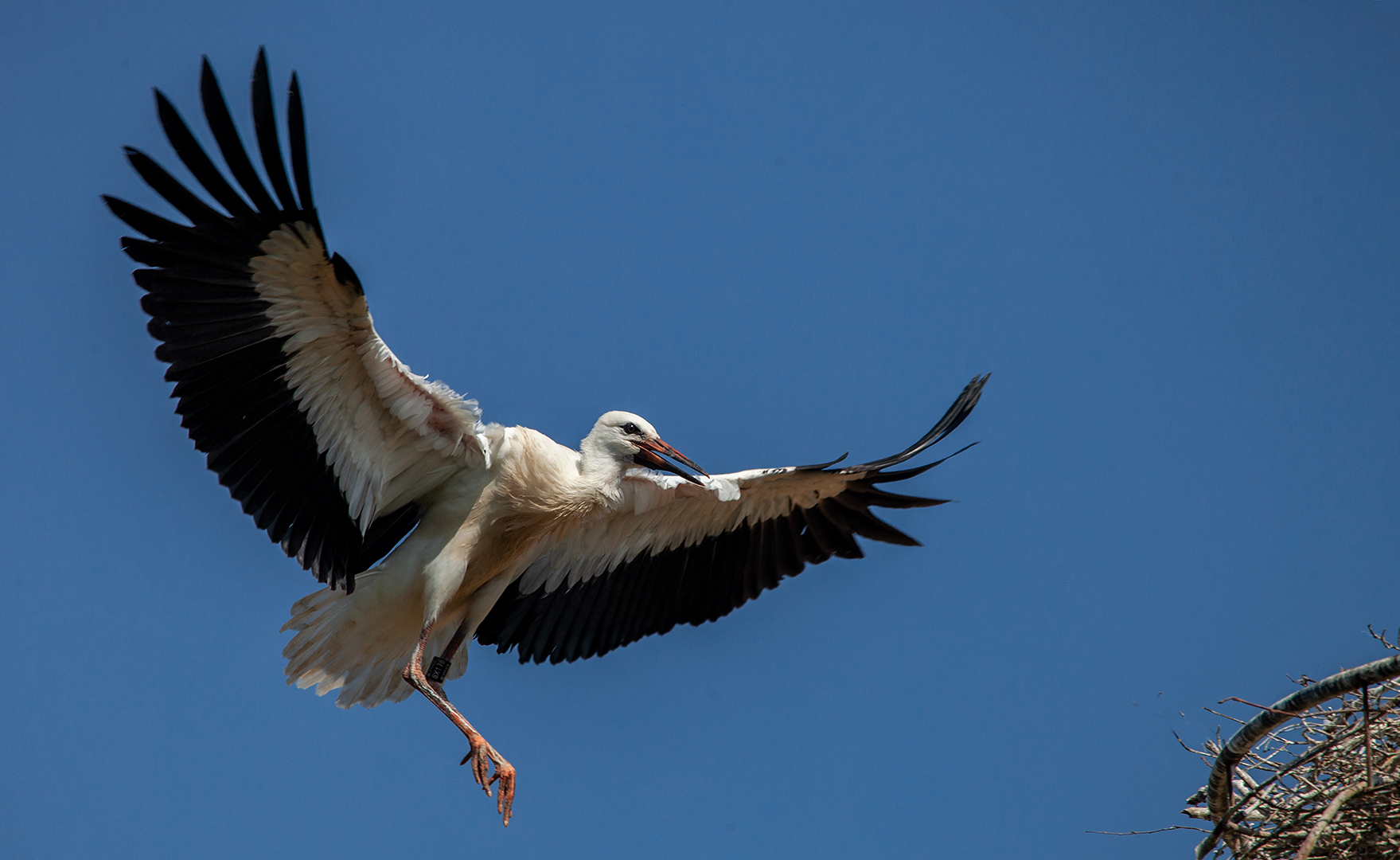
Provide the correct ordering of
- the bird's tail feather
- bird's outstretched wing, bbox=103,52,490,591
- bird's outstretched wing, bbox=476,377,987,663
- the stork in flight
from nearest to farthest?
bird's outstretched wing, bbox=103,52,490,591 → the stork in flight → the bird's tail feather → bird's outstretched wing, bbox=476,377,987,663

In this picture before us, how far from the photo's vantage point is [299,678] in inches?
228

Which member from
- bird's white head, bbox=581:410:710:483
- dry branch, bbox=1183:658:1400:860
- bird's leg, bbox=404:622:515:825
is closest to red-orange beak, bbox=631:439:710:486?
bird's white head, bbox=581:410:710:483

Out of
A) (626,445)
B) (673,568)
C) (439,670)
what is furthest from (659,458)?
(439,670)

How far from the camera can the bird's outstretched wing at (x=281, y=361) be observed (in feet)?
14.7

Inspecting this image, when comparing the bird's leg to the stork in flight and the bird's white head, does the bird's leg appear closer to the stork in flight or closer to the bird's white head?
the stork in flight

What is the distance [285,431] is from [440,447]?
0.66 meters

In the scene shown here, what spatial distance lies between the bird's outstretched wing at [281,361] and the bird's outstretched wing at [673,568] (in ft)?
3.48

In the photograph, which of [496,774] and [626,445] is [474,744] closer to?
[496,774]

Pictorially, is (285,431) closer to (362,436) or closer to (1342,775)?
(362,436)

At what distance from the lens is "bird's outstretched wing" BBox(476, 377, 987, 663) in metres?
6.29

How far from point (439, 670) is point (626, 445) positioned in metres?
1.36

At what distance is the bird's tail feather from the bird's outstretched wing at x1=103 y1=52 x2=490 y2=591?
274mm

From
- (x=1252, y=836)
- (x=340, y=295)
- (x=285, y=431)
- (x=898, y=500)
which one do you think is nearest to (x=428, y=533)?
(x=285, y=431)

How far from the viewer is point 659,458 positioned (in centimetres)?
587
